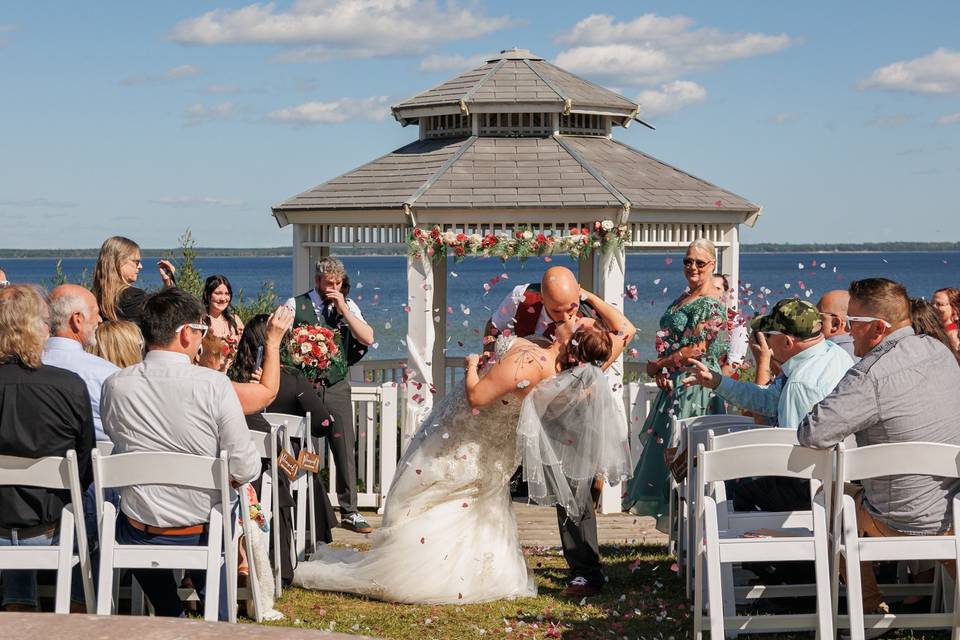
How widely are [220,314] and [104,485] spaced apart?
141 inches

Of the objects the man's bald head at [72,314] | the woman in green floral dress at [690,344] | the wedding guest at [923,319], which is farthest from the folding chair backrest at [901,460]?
the man's bald head at [72,314]

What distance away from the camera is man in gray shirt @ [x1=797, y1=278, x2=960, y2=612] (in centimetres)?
509

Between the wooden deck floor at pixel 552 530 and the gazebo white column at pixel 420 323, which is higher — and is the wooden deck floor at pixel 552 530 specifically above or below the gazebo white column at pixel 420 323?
below

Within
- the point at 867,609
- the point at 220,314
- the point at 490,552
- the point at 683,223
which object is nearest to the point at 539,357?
the point at 490,552

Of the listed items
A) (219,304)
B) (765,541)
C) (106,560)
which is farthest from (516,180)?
(106,560)

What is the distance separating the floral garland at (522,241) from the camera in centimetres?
942

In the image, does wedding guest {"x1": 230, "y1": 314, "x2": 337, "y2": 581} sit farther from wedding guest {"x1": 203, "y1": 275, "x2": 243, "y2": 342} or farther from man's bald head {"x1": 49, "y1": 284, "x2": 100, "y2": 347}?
man's bald head {"x1": 49, "y1": 284, "x2": 100, "y2": 347}

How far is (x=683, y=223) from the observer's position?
10055mm

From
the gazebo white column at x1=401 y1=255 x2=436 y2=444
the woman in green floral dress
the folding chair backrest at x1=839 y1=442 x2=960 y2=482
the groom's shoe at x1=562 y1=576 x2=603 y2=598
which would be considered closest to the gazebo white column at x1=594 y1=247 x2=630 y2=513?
the woman in green floral dress

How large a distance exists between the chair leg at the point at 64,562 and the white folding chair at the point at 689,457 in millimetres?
3197

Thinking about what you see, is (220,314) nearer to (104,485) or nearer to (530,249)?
(530,249)

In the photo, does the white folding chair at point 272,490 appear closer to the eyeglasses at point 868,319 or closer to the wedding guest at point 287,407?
the wedding guest at point 287,407

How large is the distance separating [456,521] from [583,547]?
0.80 m

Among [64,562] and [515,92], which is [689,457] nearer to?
[64,562]
